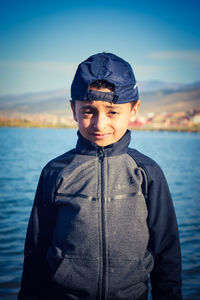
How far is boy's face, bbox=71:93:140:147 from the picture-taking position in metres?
1.99

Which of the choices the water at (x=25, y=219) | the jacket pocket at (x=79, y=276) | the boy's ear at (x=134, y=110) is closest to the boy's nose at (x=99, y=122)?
the boy's ear at (x=134, y=110)

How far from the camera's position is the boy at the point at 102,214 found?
1882 millimetres

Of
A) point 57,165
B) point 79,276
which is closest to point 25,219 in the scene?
point 57,165

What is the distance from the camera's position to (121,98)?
1.98 metres

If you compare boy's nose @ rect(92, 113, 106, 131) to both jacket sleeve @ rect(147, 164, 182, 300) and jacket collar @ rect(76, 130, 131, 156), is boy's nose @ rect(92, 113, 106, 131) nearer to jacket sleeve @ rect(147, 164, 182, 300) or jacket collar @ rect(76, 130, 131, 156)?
jacket collar @ rect(76, 130, 131, 156)

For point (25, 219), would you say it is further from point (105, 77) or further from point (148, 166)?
point (105, 77)

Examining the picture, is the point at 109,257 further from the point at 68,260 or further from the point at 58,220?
the point at 58,220

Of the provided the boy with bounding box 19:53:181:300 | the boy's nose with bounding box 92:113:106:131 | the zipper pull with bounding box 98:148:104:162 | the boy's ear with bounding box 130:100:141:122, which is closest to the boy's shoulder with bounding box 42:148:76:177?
the boy with bounding box 19:53:181:300

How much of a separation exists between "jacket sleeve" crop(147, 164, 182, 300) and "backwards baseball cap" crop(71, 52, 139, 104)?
1.94 ft

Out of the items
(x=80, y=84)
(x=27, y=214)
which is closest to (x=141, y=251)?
(x=80, y=84)

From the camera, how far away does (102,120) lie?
6.54 feet

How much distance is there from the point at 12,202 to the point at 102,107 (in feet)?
24.4

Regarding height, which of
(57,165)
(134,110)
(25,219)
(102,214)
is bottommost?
(25,219)

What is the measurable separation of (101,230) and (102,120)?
76 centimetres
